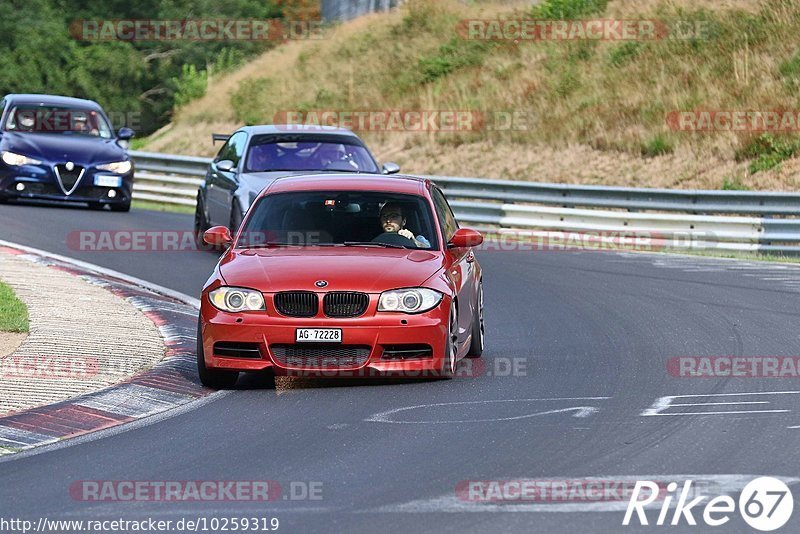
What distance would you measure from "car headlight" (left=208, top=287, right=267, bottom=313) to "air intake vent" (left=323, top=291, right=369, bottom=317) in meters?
0.43

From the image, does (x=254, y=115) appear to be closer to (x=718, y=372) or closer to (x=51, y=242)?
(x=51, y=242)

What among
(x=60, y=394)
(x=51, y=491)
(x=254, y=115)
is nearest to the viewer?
(x=51, y=491)

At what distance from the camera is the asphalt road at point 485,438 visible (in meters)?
6.87

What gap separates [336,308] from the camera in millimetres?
10320

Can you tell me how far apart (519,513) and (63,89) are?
56.9m

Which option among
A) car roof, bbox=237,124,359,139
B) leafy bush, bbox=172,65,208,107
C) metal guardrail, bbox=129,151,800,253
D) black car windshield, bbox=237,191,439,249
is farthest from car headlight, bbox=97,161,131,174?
leafy bush, bbox=172,65,208,107

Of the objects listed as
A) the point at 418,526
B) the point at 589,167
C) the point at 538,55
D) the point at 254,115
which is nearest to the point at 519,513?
the point at 418,526

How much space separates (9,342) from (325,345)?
279 cm

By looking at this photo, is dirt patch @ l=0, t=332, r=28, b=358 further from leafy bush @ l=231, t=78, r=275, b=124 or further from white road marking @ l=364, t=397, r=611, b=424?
leafy bush @ l=231, t=78, r=275, b=124

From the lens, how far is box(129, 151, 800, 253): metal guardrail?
851 inches

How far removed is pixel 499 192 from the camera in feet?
83.1

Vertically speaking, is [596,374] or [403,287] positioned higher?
[403,287]

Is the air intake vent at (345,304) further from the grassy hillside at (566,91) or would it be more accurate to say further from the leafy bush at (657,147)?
the leafy bush at (657,147)

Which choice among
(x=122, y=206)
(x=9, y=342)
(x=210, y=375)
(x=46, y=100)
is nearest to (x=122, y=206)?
(x=122, y=206)
